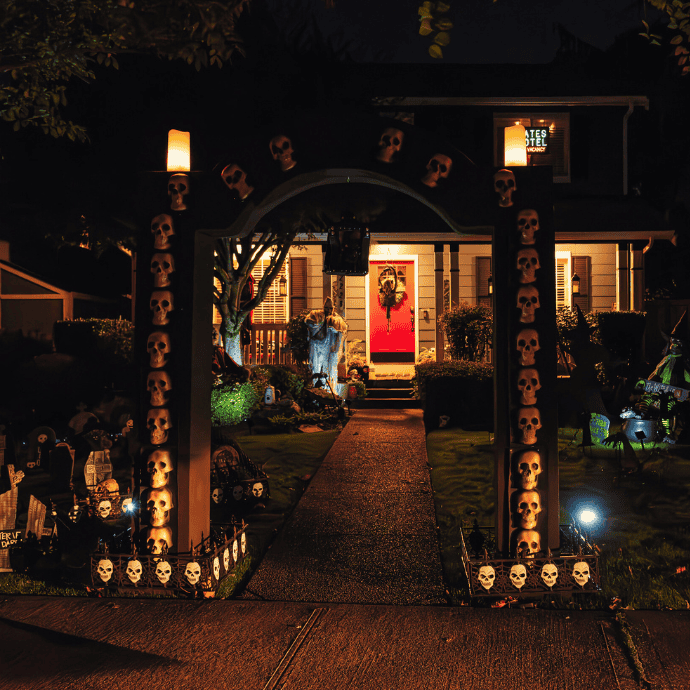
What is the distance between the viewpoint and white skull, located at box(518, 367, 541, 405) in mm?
4336

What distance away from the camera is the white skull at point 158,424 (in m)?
4.50

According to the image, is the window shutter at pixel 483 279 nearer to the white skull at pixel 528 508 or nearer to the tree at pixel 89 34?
the tree at pixel 89 34

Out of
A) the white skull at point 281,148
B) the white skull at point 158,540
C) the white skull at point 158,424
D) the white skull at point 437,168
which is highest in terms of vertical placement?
the white skull at point 281,148

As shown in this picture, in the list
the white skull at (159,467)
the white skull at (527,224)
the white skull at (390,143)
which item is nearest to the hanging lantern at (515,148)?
the white skull at (527,224)

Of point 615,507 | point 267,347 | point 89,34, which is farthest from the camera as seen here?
point 267,347

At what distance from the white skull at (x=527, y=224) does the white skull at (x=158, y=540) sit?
3240 millimetres

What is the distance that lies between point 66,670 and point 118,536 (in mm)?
1599

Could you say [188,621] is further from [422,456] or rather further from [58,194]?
[58,194]

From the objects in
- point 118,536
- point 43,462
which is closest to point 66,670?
point 118,536

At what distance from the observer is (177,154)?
4.68m

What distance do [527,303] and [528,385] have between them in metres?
0.56

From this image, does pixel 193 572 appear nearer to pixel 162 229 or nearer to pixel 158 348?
pixel 158 348

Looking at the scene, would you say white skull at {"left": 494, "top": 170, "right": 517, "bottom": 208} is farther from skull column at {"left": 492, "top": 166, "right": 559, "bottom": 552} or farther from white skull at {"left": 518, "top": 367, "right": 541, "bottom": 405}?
white skull at {"left": 518, "top": 367, "right": 541, "bottom": 405}

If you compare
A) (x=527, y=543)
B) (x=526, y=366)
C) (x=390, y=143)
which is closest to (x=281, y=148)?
(x=390, y=143)
